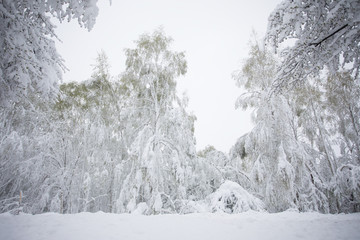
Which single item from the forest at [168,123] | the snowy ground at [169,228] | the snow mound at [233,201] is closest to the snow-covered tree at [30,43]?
the forest at [168,123]

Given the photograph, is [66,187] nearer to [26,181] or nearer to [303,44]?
[26,181]

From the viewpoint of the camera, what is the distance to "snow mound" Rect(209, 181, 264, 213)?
5.91m

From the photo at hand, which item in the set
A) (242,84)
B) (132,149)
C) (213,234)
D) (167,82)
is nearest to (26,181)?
(132,149)

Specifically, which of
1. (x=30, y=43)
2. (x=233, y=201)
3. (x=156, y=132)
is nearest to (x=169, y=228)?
(x=30, y=43)

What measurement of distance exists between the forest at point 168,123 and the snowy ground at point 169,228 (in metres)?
2.15

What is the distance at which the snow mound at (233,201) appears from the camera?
591 centimetres

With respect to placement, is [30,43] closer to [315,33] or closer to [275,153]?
[315,33]

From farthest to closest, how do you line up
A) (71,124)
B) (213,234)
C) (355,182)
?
(71,124), (355,182), (213,234)

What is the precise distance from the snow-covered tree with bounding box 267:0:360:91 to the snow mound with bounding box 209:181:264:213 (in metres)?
4.07

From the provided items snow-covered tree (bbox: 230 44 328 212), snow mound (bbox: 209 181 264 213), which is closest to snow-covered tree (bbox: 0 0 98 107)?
snow-covered tree (bbox: 230 44 328 212)

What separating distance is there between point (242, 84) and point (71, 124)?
887 cm

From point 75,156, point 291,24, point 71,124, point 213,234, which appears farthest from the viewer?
point 71,124

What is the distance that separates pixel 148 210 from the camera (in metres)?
6.08

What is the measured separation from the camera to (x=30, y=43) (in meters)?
3.00
